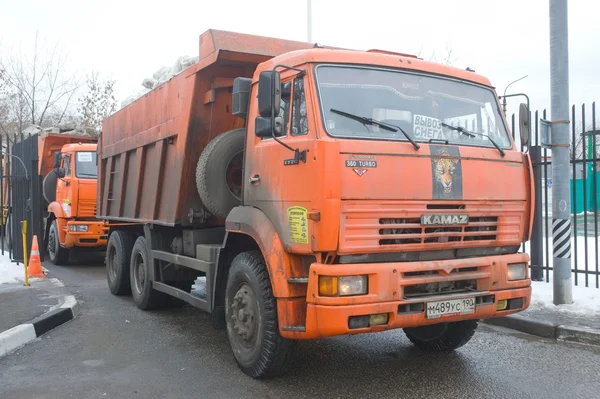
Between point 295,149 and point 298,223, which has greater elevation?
point 295,149

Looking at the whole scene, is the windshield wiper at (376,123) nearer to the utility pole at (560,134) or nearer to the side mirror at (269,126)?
the side mirror at (269,126)

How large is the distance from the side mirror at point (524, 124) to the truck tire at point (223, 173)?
9.01 ft

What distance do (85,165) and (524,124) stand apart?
1020 centimetres

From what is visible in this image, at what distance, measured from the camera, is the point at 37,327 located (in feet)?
20.6

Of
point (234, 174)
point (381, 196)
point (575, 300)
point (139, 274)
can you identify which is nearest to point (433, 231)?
point (381, 196)

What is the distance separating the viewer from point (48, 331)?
21.3 feet

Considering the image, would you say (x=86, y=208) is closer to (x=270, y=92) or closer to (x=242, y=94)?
(x=242, y=94)

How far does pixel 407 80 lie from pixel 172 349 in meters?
3.55

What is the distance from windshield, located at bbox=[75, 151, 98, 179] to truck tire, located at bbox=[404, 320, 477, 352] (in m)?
9.28

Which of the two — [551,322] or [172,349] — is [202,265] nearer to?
[172,349]

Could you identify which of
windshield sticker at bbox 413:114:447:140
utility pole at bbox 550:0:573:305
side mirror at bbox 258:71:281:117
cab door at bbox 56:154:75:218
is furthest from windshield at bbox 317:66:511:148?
cab door at bbox 56:154:75:218

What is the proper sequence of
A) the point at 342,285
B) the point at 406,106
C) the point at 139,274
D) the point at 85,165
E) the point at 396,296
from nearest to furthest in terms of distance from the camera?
the point at 342,285, the point at 396,296, the point at 406,106, the point at 139,274, the point at 85,165

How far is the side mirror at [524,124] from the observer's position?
532 centimetres

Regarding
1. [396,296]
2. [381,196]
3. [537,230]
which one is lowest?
[396,296]
